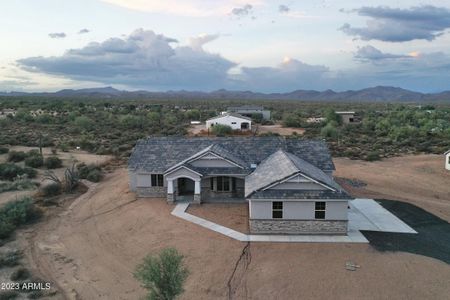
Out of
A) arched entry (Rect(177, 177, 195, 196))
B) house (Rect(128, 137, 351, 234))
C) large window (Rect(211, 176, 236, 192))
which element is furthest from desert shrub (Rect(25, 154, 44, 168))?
large window (Rect(211, 176, 236, 192))

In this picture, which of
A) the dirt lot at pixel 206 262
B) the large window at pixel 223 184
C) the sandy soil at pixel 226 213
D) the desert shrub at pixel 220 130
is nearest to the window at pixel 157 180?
the dirt lot at pixel 206 262

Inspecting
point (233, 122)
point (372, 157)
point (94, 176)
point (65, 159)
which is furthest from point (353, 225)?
point (233, 122)

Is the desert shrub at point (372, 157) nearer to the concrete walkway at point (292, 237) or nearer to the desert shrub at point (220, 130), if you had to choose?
the concrete walkway at point (292, 237)

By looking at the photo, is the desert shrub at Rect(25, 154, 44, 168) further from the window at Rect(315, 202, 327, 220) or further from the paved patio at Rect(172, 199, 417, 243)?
the window at Rect(315, 202, 327, 220)

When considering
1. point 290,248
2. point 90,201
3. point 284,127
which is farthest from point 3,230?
point 284,127

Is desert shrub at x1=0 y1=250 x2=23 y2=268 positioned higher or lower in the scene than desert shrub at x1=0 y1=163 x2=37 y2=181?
lower

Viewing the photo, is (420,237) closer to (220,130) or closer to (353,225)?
(353,225)
